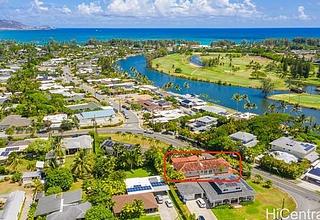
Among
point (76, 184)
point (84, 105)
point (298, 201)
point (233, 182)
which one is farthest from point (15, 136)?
point (298, 201)

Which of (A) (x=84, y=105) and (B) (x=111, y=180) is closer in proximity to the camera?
(B) (x=111, y=180)

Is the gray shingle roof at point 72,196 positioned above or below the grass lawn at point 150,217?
above

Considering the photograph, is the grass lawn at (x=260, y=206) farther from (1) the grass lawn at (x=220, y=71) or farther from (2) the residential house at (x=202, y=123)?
(1) the grass lawn at (x=220, y=71)

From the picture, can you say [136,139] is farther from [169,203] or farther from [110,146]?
[169,203]

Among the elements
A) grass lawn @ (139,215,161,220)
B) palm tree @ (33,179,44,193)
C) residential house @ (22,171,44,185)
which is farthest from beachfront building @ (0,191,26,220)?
grass lawn @ (139,215,161,220)

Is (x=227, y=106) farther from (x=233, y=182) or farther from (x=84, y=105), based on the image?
(x=233, y=182)

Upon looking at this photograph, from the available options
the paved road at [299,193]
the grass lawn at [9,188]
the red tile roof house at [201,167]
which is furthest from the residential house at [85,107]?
the paved road at [299,193]

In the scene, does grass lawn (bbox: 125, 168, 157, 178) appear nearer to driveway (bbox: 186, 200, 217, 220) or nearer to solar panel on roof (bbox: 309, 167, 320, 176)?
driveway (bbox: 186, 200, 217, 220)
